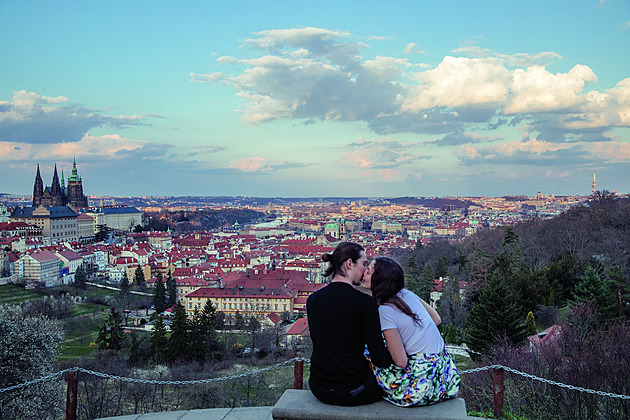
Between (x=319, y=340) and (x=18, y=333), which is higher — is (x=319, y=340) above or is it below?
above

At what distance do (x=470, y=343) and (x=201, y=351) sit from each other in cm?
1144

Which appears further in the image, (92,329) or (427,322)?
(92,329)

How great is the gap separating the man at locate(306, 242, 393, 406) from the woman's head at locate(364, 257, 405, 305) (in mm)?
81

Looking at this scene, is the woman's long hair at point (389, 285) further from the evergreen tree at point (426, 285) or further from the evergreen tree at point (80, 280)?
the evergreen tree at point (80, 280)

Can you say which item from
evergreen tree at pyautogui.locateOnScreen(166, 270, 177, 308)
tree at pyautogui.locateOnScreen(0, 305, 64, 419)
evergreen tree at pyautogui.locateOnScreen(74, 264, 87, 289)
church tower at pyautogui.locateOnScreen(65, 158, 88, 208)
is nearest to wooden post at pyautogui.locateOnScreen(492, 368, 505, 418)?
tree at pyautogui.locateOnScreen(0, 305, 64, 419)

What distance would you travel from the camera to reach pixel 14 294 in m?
44.1

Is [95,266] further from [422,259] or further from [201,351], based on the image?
[201,351]

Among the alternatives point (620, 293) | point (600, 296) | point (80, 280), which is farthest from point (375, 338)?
point (80, 280)

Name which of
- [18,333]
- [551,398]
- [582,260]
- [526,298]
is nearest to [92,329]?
[18,333]

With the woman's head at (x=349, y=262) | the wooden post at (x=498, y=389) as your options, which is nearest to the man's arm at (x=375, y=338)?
the woman's head at (x=349, y=262)

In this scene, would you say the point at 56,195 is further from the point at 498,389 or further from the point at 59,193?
the point at 498,389

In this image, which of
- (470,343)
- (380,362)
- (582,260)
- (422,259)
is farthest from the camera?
Result: (422,259)

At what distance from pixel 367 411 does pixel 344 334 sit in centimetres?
53

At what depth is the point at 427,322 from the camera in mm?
3260
